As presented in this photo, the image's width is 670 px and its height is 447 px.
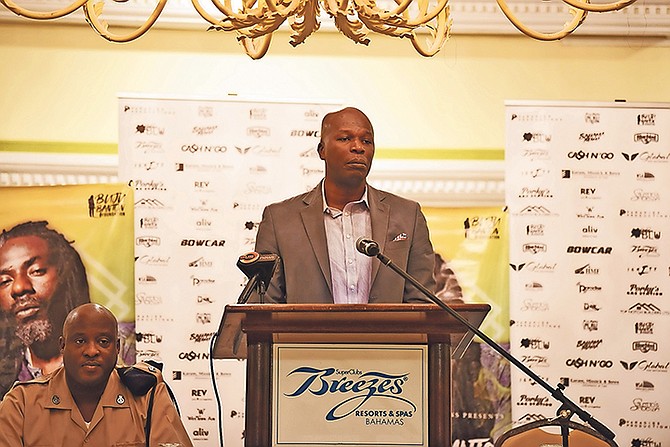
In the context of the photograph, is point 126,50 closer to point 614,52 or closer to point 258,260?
point 614,52

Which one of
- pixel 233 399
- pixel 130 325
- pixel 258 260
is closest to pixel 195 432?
pixel 233 399

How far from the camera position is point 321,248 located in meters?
3.91

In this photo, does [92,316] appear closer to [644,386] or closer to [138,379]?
[138,379]

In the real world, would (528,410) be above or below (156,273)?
below

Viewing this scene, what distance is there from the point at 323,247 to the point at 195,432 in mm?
2264

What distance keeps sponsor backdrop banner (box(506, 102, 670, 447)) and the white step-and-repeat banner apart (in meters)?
1.17

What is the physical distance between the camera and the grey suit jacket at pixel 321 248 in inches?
153

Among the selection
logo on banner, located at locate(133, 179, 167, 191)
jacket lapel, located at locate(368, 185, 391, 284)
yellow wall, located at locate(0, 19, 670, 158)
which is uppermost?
yellow wall, located at locate(0, 19, 670, 158)

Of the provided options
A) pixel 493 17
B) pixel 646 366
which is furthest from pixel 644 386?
pixel 493 17

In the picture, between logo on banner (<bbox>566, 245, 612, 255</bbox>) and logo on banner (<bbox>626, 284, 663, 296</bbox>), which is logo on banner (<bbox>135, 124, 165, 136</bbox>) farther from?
logo on banner (<bbox>626, 284, 663, 296</bbox>)

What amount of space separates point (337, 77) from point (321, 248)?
2.42m

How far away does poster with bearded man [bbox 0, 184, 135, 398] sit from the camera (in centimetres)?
577

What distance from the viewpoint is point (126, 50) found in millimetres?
6121

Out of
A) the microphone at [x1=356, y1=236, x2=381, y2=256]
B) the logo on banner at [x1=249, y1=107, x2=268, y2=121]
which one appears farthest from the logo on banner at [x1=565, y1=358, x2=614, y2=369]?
the microphone at [x1=356, y1=236, x2=381, y2=256]
